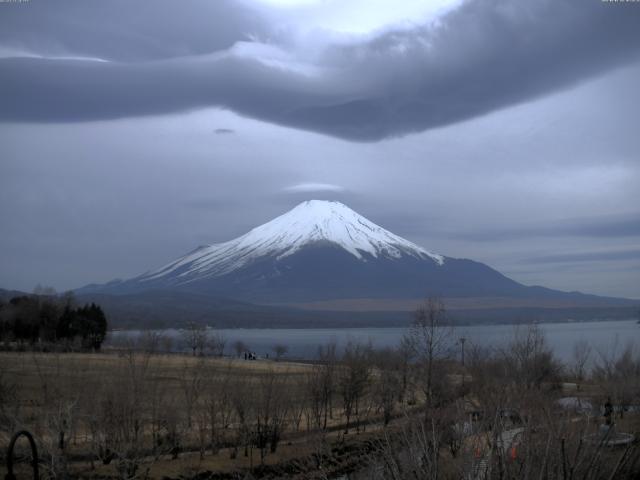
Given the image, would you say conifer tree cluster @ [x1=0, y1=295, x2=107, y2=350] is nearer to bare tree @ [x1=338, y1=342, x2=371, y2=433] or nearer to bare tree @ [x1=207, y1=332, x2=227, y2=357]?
bare tree @ [x1=207, y1=332, x2=227, y2=357]

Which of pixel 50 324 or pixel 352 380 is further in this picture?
pixel 50 324

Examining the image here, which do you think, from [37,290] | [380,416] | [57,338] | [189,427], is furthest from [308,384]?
[37,290]

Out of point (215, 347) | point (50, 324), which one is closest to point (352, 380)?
point (50, 324)

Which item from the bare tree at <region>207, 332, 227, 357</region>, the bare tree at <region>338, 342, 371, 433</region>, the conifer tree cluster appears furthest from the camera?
the bare tree at <region>207, 332, 227, 357</region>

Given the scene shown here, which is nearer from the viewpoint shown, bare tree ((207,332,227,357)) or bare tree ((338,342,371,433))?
bare tree ((338,342,371,433))

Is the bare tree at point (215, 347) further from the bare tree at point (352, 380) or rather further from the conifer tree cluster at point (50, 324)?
the bare tree at point (352, 380)

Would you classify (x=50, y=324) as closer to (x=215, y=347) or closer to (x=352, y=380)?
(x=215, y=347)

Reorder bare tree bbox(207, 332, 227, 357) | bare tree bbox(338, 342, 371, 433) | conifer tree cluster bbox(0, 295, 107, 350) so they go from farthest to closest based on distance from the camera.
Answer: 1. bare tree bbox(207, 332, 227, 357)
2. conifer tree cluster bbox(0, 295, 107, 350)
3. bare tree bbox(338, 342, 371, 433)

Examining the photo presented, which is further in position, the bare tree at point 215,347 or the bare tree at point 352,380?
the bare tree at point 215,347

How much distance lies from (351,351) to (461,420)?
32533 mm

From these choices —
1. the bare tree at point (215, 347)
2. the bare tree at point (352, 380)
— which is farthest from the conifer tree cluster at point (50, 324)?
the bare tree at point (352, 380)

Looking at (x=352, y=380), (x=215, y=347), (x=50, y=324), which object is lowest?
(x=215, y=347)

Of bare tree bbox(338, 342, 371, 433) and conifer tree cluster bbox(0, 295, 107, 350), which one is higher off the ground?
conifer tree cluster bbox(0, 295, 107, 350)

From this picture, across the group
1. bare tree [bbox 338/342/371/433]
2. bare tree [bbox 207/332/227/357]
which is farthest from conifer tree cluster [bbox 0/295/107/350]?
bare tree [bbox 338/342/371/433]
